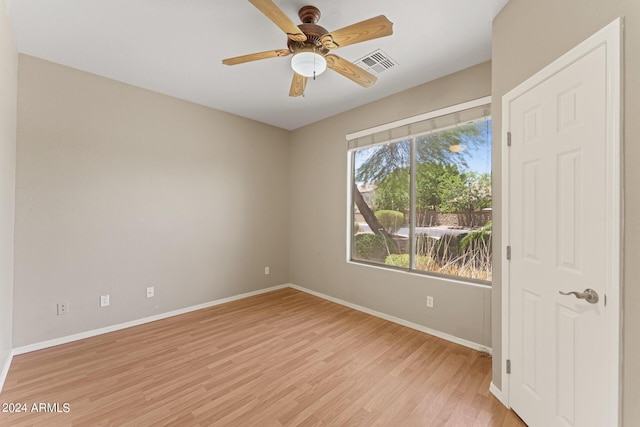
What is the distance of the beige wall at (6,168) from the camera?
1951 mm

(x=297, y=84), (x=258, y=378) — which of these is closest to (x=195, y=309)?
(x=258, y=378)

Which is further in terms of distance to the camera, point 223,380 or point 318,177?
point 318,177

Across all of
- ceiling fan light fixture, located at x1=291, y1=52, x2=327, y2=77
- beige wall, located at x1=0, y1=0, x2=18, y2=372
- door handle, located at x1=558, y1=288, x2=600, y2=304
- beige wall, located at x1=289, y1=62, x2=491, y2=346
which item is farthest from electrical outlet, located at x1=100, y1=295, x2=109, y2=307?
door handle, located at x1=558, y1=288, x2=600, y2=304

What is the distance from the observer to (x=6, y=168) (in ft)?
6.91

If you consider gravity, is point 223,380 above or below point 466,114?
below

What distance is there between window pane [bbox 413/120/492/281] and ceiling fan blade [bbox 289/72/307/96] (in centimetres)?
156

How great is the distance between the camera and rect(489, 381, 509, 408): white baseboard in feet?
5.99

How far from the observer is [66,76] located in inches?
106

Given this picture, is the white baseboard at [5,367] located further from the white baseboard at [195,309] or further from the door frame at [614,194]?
the door frame at [614,194]

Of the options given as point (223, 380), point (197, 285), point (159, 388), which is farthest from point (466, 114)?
point (197, 285)

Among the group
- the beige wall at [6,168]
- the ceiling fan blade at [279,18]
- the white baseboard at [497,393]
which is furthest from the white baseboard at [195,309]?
the ceiling fan blade at [279,18]

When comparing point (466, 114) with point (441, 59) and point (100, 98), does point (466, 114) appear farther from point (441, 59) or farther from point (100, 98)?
point (100, 98)

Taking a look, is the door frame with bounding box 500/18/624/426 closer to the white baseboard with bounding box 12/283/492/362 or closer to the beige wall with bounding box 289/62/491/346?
the beige wall with bounding box 289/62/491/346

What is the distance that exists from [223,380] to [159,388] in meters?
0.46
